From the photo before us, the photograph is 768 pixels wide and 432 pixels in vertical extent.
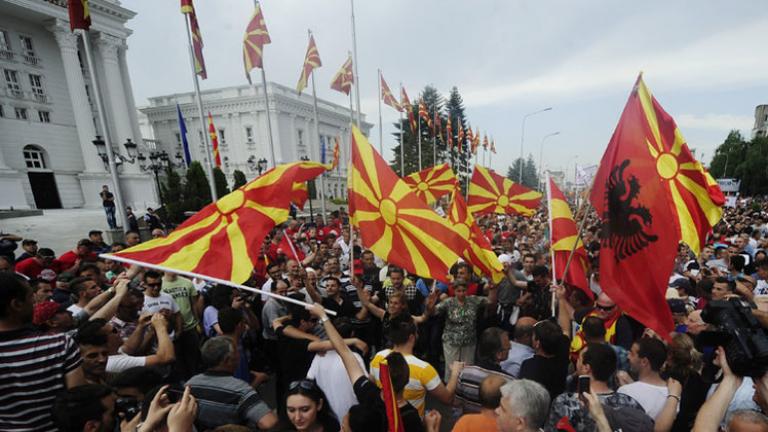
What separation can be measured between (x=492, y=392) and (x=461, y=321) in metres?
1.96

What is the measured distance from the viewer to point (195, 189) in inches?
736

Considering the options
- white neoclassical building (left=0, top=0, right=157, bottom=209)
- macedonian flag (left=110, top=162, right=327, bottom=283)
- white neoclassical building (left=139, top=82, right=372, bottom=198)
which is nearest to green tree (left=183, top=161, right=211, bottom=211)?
white neoclassical building (left=0, top=0, right=157, bottom=209)

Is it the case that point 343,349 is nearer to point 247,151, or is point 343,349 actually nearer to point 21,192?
point 21,192

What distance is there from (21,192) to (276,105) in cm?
2488

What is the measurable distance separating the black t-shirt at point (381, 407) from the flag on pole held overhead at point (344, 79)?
12049mm

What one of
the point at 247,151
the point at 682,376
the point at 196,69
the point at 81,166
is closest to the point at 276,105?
the point at 247,151

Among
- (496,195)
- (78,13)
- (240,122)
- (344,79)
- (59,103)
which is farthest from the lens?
(240,122)

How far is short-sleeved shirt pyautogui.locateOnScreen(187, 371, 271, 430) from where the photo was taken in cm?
216

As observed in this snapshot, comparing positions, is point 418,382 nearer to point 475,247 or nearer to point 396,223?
point 396,223

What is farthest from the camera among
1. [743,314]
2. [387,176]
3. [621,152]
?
[387,176]

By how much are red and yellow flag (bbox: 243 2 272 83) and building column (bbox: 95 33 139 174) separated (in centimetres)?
1935

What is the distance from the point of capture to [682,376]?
239cm

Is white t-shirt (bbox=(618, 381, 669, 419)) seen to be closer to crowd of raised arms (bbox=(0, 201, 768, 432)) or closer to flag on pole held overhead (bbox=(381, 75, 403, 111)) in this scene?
crowd of raised arms (bbox=(0, 201, 768, 432))

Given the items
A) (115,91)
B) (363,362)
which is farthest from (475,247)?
(115,91)
